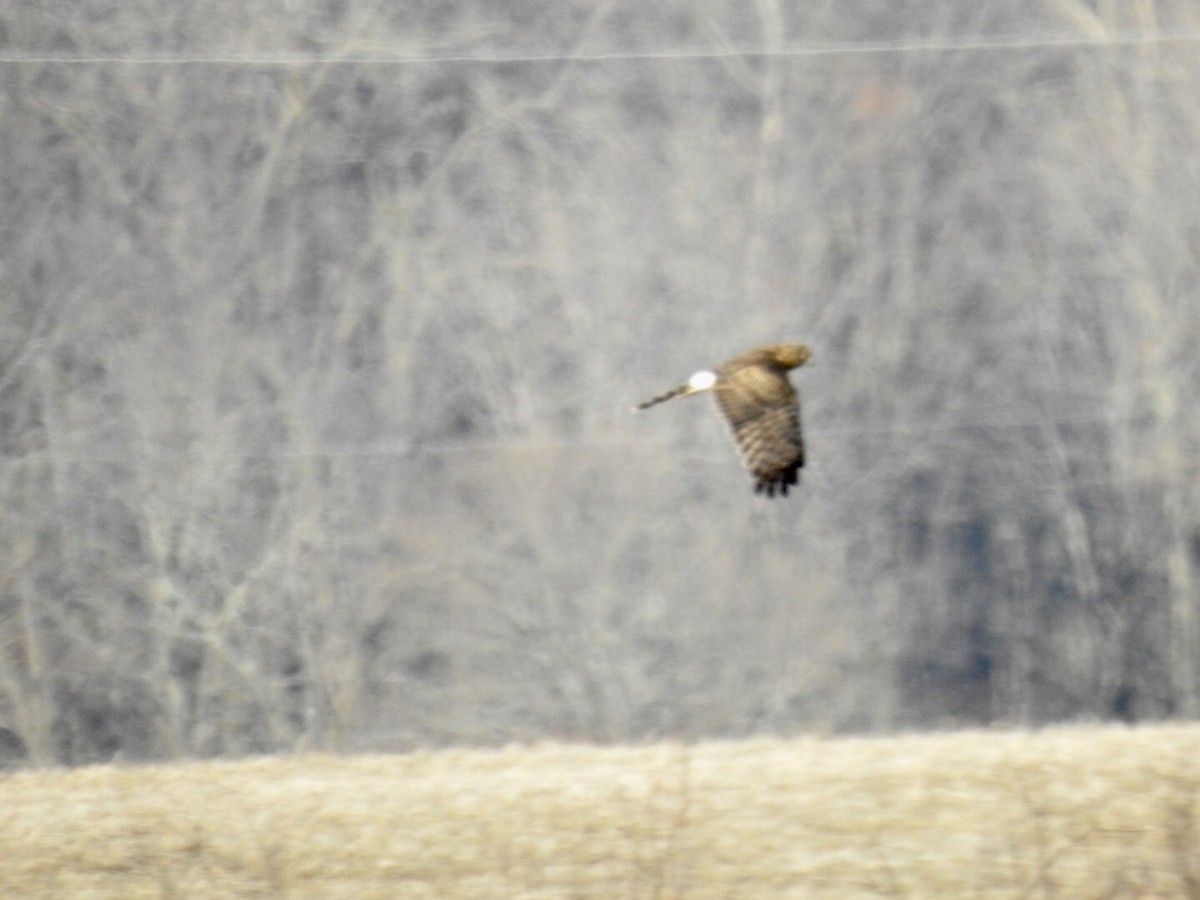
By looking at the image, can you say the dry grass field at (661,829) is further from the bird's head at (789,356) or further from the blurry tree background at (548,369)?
the bird's head at (789,356)

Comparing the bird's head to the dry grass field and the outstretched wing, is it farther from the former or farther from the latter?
the dry grass field

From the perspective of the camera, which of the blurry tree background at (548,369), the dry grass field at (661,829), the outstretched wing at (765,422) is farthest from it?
the blurry tree background at (548,369)

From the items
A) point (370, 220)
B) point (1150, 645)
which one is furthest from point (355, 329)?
point (1150, 645)

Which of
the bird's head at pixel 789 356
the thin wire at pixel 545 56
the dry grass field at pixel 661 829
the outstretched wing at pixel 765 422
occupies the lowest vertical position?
the dry grass field at pixel 661 829

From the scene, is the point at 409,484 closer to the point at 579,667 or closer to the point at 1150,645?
the point at 579,667

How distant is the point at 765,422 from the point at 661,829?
174 centimetres

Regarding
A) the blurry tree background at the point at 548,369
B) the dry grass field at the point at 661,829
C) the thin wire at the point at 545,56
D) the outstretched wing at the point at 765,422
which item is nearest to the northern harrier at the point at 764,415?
the outstretched wing at the point at 765,422

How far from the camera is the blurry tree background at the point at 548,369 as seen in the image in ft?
36.5

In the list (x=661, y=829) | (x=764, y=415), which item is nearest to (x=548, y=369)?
(x=661, y=829)

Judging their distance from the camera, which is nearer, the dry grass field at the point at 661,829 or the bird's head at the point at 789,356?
the bird's head at the point at 789,356

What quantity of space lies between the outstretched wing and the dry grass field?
58.2 inches

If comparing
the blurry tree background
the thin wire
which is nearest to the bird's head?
the blurry tree background

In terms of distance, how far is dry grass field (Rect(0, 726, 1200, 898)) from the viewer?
8.84 meters

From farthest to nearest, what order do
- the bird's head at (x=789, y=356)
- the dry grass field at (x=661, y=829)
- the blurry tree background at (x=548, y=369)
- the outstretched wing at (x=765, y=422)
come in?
the blurry tree background at (x=548, y=369), the dry grass field at (x=661, y=829), the bird's head at (x=789, y=356), the outstretched wing at (x=765, y=422)
